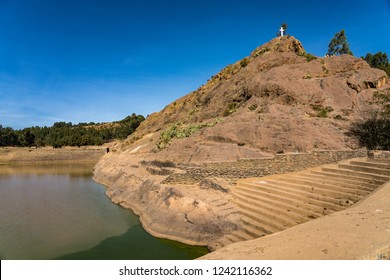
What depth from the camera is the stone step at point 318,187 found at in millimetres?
10227

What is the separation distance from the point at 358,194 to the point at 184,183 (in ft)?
27.7

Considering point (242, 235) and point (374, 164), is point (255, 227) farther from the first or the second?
point (374, 164)

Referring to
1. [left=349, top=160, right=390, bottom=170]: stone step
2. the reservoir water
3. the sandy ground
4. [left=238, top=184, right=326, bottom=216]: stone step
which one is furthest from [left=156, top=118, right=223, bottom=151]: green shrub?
the sandy ground

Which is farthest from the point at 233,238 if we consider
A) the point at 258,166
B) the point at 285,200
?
the point at 258,166

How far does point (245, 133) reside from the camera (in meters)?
18.3

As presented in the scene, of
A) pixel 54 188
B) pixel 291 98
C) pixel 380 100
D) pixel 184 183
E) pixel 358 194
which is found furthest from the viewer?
pixel 54 188

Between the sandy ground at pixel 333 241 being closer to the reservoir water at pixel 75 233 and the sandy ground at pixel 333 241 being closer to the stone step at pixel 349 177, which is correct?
the stone step at pixel 349 177

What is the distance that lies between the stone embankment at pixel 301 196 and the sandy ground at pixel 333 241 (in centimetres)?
208

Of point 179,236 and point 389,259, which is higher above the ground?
point 389,259

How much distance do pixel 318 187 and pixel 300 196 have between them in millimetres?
1082

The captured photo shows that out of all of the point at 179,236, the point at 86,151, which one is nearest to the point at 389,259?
the point at 179,236

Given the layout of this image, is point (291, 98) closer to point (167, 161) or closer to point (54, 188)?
point (167, 161)

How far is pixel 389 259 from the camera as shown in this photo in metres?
4.70

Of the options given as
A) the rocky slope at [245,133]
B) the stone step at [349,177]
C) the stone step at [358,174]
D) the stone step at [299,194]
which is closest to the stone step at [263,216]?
the rocky slope at [245,133]
